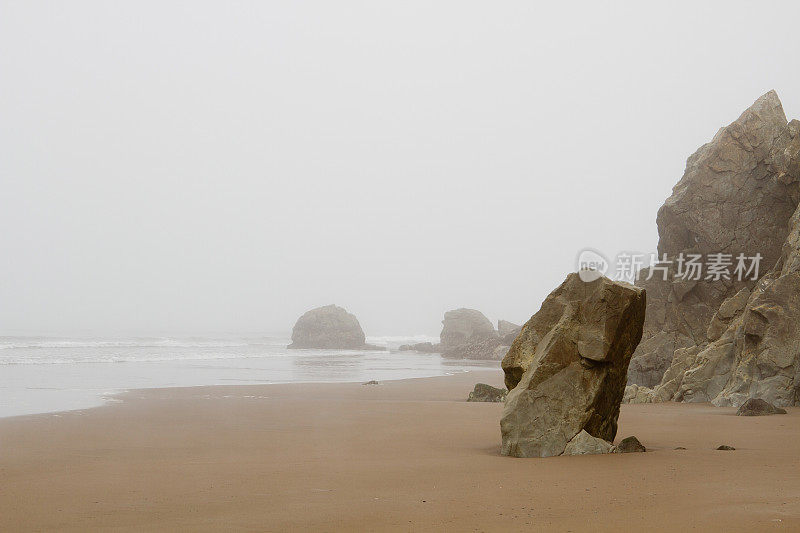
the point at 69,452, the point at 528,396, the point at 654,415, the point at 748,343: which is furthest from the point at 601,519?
the point at 748,343

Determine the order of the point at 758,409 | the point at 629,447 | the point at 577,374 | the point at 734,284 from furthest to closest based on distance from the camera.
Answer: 1. the point at 734,284
2. the point at 758,409
3. the point at 577,374
4. the point at 629,447

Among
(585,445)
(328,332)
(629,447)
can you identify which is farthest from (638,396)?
(328,332)

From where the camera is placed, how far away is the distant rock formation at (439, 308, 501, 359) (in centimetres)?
6862

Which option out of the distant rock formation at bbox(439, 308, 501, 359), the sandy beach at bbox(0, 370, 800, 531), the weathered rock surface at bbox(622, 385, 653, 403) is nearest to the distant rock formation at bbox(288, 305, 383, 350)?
the distant rock formation at bbox(439, 308, 501, 359)

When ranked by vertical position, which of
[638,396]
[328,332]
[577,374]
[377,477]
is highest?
[577,374]

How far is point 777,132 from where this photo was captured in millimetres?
23438

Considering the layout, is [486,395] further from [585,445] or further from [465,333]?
[465,333]

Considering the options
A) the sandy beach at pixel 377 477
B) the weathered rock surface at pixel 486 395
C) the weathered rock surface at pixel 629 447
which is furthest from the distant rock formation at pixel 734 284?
the weathered rock surface at pixel 629 447

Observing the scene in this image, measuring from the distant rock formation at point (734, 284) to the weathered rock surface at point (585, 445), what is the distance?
933cm

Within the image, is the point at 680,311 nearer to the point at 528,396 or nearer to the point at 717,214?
the point at 717,214

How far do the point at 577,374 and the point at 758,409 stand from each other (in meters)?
7.05

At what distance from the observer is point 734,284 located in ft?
80.5

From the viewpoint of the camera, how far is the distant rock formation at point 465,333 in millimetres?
68625

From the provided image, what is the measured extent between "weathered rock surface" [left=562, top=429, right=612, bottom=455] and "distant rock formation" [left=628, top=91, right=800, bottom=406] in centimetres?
933
